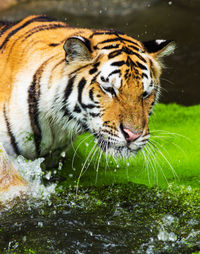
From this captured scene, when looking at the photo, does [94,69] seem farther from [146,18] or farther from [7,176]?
[146,18]

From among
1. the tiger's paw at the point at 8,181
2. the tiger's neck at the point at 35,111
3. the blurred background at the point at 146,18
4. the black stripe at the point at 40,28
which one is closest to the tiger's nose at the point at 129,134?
the tiger's neck at the point at 35,111

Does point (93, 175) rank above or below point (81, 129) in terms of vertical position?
below

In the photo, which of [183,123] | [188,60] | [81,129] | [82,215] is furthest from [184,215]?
[188,60]

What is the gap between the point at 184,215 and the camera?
2.43m

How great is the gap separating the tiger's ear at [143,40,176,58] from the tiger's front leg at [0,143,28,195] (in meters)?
0.99

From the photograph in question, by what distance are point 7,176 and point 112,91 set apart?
2.35 ft

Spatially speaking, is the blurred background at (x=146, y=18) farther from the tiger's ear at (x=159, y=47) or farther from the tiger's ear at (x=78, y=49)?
the tiger's ear at (x=78, y=49)

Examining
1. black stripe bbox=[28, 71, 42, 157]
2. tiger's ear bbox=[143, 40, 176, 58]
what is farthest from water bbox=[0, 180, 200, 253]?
tiger's ear bbox=[143, 40, 176, 58]

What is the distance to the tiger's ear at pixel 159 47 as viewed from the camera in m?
2.55

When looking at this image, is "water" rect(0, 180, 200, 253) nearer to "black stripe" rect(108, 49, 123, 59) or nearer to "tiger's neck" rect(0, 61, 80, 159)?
"tiger's neck" rect(0, 61, 80, 159)

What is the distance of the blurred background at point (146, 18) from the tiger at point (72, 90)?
7.99 feet

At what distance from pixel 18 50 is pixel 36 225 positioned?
997mm

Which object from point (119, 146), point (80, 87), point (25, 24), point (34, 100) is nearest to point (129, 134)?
point (119, 146)

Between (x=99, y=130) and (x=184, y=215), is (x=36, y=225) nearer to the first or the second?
(x=99, y=130)
